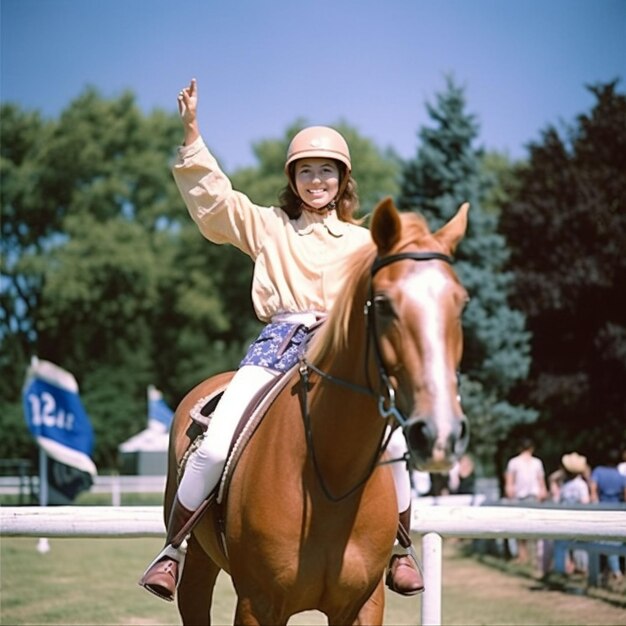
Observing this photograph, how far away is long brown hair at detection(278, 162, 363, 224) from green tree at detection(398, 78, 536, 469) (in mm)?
19173

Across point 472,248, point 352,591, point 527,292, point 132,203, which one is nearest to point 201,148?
point 352,591

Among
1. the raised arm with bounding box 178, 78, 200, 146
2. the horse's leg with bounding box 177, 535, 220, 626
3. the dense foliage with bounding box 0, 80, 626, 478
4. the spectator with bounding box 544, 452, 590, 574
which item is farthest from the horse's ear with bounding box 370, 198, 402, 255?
the dense foliage with bounding box 0, 80, 626, 478

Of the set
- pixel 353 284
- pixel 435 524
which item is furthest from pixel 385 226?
pixel 435 524

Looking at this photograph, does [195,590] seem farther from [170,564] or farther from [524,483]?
[524,483]

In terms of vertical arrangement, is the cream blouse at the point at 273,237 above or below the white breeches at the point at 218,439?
above

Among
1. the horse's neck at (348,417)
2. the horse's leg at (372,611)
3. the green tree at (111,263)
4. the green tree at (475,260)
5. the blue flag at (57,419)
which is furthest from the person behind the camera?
the green tree at (111,263)

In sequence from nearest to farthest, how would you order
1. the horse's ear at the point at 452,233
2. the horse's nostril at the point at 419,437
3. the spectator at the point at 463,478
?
1. the horse's nostril at the point at 419,437
2. the horse's ear at the point at 452,233
3. the spectator at the point at 463,478

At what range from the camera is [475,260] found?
25.0 m

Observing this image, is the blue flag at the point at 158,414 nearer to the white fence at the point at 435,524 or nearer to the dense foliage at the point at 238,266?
the dense foliage at the point at 238,266

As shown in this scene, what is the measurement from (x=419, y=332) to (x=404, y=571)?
171 centimetres

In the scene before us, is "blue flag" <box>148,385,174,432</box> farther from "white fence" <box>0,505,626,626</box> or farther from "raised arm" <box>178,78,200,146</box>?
"raised arm" <box>178,78,200,146</box>

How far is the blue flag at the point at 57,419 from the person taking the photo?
16.5 metres

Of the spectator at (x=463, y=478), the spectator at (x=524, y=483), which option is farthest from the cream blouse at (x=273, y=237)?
the spectator at (x=463, y=478)

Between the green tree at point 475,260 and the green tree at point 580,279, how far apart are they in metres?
2.50
